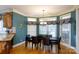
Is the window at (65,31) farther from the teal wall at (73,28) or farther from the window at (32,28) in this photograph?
the window at (32,28)

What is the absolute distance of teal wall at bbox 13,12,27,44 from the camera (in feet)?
6.39

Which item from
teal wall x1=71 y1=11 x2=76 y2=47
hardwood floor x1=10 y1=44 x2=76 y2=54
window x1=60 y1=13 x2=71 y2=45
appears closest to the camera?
hardwood floor x1=10 y1=44 x2=76 y2=54

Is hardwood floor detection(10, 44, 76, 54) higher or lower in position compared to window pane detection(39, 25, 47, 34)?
lower

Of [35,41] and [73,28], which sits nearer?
[73,28]

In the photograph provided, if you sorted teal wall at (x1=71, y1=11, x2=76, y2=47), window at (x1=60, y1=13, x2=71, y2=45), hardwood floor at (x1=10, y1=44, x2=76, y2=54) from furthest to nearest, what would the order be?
window at (x1=60, y1=13, x2=71, y2=45) < teal wall at (x1=71, y1=11, x2=76, y2=47) < hardwood floor at (x1=10, y1=44, x2=76, y2=54)

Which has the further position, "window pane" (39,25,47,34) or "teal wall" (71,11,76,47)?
"window pane" (39,25,47,34)

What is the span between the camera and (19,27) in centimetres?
197

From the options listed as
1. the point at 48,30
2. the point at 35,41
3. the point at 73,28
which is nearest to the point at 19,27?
the point at 35,41

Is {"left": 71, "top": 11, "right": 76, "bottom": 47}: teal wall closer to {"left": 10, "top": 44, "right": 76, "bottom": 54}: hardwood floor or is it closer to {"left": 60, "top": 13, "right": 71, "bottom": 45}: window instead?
{"left": 60, "top": 13, "right": 71, "bottom": 45}: window

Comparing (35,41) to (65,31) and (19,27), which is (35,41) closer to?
(19,27)

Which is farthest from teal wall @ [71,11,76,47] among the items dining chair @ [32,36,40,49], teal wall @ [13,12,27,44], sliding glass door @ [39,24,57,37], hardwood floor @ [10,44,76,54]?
teal wall @ [13,12,27,44]
